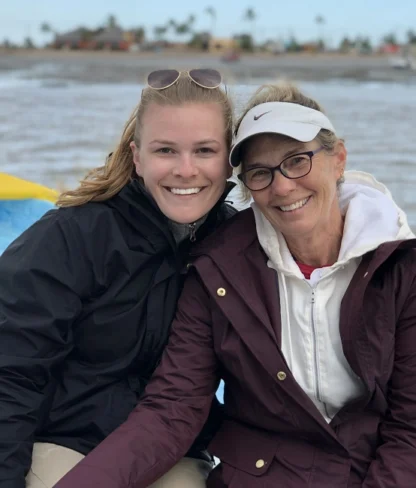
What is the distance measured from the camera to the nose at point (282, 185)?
228cm

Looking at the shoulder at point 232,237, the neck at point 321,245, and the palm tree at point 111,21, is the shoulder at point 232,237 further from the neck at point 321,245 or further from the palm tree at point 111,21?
the palm tree at point 111,21

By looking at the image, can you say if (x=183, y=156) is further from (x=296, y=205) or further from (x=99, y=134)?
(x=99, y=134)

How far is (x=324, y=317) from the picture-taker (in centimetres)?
233

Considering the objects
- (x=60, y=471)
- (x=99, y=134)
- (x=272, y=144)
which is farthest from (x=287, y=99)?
(x=99, y=134)

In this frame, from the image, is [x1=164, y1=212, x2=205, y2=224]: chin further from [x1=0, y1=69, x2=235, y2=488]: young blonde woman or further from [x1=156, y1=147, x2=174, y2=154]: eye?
[x1=156, y1=147, x2=174, y2=154]: eye

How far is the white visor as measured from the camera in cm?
Answer: 225

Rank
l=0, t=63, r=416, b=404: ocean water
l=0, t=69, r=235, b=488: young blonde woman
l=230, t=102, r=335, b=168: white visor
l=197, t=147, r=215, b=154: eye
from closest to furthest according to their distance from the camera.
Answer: l=230, t=102, r=335, b=168: white visor < l=0, t=69, r=235, b=488: young blonde woman < l=197, t=147, r=215, b=154: eye < l=0, t=63, r=416, b=404: ocean water

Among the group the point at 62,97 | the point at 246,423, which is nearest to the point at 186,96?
the point at 246,423

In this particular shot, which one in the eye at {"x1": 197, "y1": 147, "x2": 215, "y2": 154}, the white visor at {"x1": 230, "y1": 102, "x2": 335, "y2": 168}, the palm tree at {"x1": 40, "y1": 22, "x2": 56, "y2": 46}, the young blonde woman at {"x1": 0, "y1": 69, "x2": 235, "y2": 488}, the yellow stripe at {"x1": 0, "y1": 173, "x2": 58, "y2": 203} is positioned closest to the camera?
the white visor at {"x1": 230, "y1": 102, "x2": 335, "y2": 168}

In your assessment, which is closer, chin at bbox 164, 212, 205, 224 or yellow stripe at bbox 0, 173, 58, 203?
chin at bbox 164, 212, 205, 224

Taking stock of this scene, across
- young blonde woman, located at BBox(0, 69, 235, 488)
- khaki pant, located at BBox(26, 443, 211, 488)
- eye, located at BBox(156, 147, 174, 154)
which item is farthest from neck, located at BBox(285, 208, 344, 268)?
khaki pant, located at BBox(26, 443, 211, 488)

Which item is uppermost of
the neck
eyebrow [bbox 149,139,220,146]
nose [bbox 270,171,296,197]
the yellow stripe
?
eyebrow [bbox 149,139,220,146]

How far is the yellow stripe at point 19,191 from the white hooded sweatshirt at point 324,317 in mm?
1903

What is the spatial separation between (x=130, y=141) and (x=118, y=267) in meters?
0.43
